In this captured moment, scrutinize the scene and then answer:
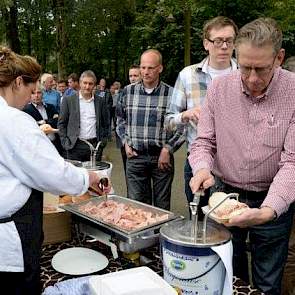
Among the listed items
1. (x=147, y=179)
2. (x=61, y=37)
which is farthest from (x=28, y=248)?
(x=61, y=37)

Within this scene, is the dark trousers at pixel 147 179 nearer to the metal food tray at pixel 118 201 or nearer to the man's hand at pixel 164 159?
the man's hand at pixel 164 159

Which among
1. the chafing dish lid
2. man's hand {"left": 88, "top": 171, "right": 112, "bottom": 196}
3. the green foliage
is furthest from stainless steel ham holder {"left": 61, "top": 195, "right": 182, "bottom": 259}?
the green foliage

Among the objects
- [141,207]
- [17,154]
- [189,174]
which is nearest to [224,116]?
[141,207]

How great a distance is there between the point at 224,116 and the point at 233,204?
1.43 ft

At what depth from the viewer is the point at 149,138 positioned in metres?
3.36

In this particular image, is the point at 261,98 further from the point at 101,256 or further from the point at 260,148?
the point at 101,256

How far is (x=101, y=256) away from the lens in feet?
5.72

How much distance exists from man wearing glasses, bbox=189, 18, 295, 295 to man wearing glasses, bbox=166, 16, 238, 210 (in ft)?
1.80

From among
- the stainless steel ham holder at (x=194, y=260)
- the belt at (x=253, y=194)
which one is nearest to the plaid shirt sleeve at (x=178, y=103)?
the belt at (x=253, y=194)

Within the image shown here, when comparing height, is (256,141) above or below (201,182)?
above

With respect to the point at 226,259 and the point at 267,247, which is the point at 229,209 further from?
the point at 267,247

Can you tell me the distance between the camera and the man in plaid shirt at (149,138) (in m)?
3.36

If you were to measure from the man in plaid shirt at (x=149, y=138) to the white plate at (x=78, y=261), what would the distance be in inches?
62.8

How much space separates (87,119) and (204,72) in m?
2.14
